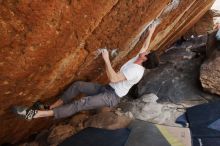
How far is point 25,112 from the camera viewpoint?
402 cm

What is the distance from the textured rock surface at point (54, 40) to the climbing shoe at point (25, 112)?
0.33 feet

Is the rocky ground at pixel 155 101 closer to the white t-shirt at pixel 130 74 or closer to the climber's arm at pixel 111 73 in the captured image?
the white t-shirt at pixel 130 74

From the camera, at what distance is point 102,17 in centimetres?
362

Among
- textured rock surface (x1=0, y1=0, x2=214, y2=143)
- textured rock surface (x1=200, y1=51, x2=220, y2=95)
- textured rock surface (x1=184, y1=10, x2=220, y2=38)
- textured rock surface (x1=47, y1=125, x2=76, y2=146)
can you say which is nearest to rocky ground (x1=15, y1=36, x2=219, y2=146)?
textured rock surface (x1=47, y1=125, x2=76, y2=146)

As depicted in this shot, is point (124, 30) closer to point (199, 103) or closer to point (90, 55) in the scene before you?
point (90, 55)

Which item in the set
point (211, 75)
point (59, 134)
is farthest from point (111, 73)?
point (211, 75)

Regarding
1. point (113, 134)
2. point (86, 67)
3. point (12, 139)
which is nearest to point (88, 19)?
point (86, 67)

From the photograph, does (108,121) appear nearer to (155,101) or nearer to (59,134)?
(59,134)

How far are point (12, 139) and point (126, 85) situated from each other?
2451mm

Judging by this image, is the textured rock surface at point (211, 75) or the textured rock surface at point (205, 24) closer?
the textured rock surface at point (211, 75)

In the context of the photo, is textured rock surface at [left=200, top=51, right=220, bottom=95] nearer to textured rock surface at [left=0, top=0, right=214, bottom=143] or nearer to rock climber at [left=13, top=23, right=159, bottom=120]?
textured rock surface at [left=0, top=0, right=214, bottom=143]

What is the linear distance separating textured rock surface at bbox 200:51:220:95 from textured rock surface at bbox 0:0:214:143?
2360 mm

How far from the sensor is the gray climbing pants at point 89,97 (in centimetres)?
450

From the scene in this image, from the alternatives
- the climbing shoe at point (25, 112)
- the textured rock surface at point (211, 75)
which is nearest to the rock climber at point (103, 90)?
the climbing shoe at point (25, 112)
